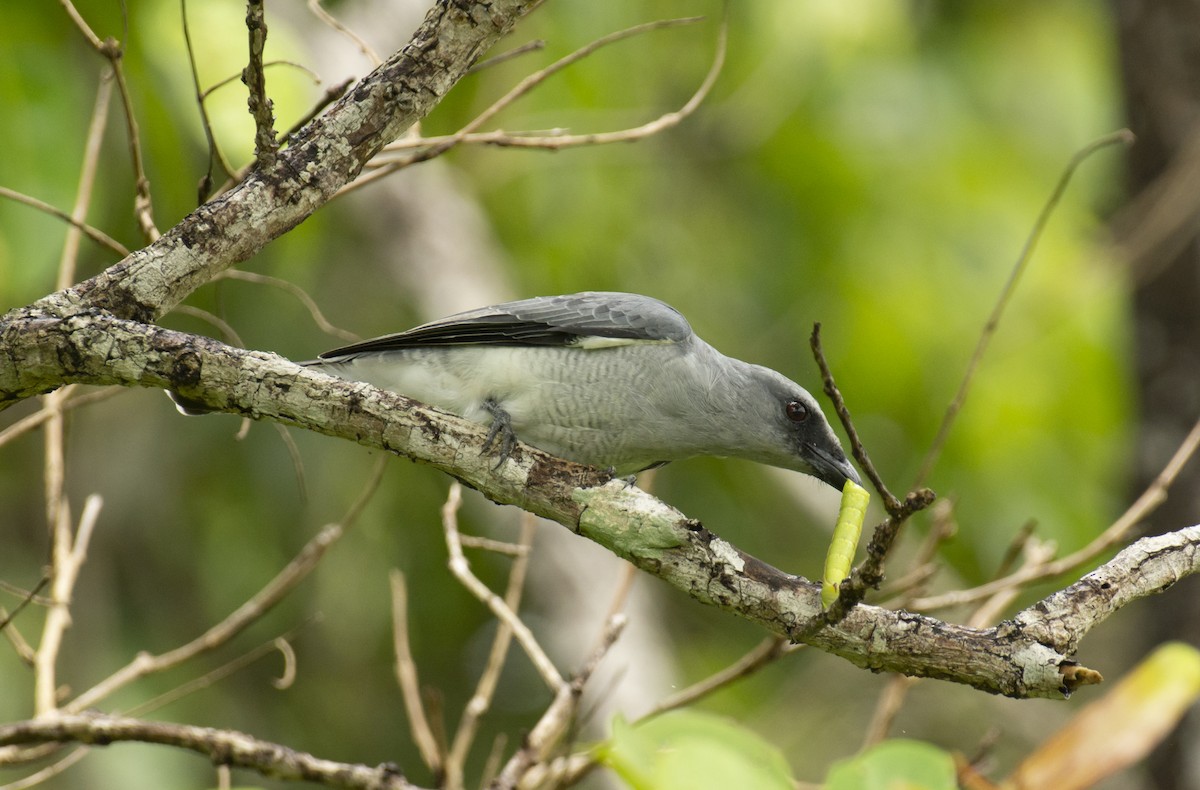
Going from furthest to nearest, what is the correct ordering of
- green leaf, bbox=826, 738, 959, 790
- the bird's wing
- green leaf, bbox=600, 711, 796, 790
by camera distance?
the bird's wing
green leaf, bbox=826, 738, 959, 790
green leaf, bbox=600, 711, 796, 790

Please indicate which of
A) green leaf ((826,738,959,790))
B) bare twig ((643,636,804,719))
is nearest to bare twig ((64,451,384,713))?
bare twig ((643,636,804,719))

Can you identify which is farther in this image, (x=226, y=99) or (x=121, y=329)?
(x=226, y=99)

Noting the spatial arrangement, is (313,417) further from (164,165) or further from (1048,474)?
(1048,474)

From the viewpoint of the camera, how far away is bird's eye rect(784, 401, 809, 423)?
3906 millimetres

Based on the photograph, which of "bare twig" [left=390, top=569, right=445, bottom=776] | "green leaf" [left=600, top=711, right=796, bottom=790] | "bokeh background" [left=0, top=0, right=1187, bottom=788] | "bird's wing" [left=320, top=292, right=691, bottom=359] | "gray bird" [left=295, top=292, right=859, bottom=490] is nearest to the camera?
"green leaf" [left=600, top=711, right=796, bottom=790]

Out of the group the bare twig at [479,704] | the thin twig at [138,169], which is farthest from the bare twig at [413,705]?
the thin twig at [138,169]

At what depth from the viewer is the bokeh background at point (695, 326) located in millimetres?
6844

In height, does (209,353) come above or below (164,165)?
below

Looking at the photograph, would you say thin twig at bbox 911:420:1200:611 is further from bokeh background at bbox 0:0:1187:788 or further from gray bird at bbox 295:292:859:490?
bokeh background at bbox 0:0:1187:788

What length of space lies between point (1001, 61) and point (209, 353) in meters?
8.55

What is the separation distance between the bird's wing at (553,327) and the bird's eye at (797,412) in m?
0.51

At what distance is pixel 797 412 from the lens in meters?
3.91

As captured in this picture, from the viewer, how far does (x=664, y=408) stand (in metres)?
3.86

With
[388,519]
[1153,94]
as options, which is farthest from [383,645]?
[1153,94]
